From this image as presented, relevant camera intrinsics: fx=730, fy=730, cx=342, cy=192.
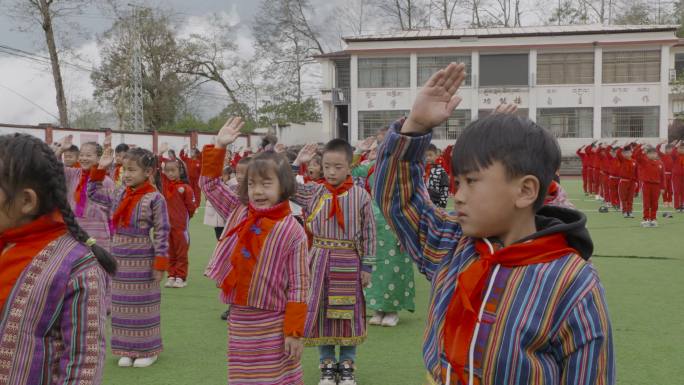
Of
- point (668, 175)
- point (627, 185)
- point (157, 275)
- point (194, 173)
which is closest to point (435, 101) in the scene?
point (157, 275)

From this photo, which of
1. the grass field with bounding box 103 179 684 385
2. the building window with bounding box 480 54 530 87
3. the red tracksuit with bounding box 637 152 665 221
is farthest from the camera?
the building window with bounding box 480 54 530 87

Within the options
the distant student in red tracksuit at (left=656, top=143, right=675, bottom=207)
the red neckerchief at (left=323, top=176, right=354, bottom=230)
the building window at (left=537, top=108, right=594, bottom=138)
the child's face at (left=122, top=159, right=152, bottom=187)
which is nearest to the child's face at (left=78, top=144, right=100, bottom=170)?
the child's face at (left=122, top=159, right=152, bottom=187)

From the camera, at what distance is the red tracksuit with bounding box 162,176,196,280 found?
8.33 metres

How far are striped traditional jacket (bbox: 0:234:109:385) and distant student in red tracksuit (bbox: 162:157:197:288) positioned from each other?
6.32 meters

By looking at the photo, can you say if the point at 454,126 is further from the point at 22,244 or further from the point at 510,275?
the point at 510,275

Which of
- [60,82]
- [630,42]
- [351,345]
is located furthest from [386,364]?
[630,42]

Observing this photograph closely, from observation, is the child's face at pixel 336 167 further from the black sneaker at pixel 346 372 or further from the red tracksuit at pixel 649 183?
the red tracksuit at pixel 649 183

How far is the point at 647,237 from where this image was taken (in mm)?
12586

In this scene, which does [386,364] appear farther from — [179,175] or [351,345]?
[179,175]

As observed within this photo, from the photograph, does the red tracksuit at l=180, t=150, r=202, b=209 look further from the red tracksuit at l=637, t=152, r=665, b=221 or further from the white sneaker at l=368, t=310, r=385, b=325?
the white sneaker at l=368, t=310, r=385, b=325

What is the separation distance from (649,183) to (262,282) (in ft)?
42.3

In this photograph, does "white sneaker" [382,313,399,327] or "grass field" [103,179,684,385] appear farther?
"white sneaker" [382,313,399,327]

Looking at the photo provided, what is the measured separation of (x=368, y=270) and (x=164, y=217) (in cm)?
153

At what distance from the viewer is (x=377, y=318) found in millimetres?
6449
